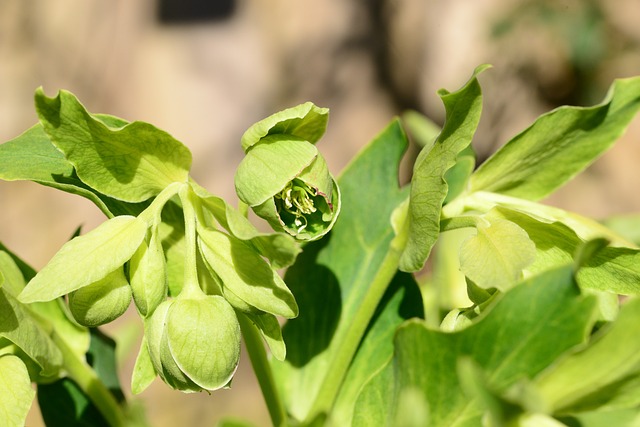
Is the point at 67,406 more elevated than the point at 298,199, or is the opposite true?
the point at 298,199

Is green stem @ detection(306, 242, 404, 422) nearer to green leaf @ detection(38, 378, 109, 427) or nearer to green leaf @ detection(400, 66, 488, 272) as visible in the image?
green leaf @ detection(400, 66, 488, 272)

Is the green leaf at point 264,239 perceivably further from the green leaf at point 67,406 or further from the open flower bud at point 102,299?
the green leaf at point 67,406

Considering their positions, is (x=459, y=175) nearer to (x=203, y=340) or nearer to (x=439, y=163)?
(x=439, y=163)

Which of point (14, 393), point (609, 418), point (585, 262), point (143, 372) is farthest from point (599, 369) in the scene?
point (14, 393)

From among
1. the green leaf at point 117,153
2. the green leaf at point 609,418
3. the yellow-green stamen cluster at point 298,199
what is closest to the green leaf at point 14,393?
the green leaf at point 117,153

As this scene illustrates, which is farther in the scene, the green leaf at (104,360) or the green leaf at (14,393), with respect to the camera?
the green leaf at (104,360)
